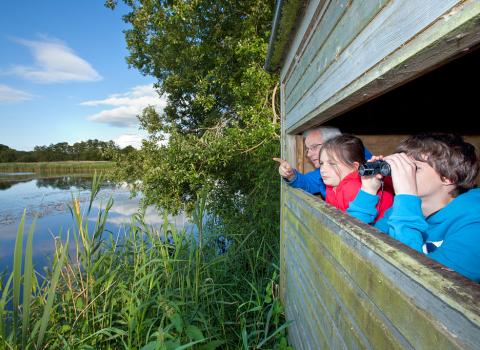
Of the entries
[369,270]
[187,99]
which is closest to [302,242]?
[369,270]

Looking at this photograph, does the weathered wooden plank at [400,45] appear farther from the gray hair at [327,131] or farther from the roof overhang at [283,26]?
A: the gray hair at [327,131]

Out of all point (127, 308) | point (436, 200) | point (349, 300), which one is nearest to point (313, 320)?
point (349, 300)

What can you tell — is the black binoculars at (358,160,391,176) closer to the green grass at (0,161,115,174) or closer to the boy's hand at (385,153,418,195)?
the boy's hand at (385,153,418,195)

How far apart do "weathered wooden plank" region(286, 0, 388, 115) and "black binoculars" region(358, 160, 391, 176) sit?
1.33 ft

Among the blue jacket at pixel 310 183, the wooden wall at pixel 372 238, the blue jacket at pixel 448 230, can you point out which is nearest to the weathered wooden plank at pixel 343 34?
the wooden wall at pixel 372 238

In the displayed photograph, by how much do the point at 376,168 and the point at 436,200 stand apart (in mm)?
279

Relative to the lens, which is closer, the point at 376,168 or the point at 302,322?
the point at 376,168

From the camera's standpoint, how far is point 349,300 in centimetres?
118

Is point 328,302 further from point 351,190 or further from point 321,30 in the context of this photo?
point 321,30

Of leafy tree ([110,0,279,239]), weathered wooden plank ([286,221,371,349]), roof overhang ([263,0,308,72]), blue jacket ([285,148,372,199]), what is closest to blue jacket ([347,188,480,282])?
weathered wooden plank ([286,221,371,349])

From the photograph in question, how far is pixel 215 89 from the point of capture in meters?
10.1

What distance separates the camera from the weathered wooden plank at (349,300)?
0.88 metres

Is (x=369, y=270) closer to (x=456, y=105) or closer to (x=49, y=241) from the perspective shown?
(x=456, y=105)

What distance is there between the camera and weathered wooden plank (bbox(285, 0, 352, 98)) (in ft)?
4.28
